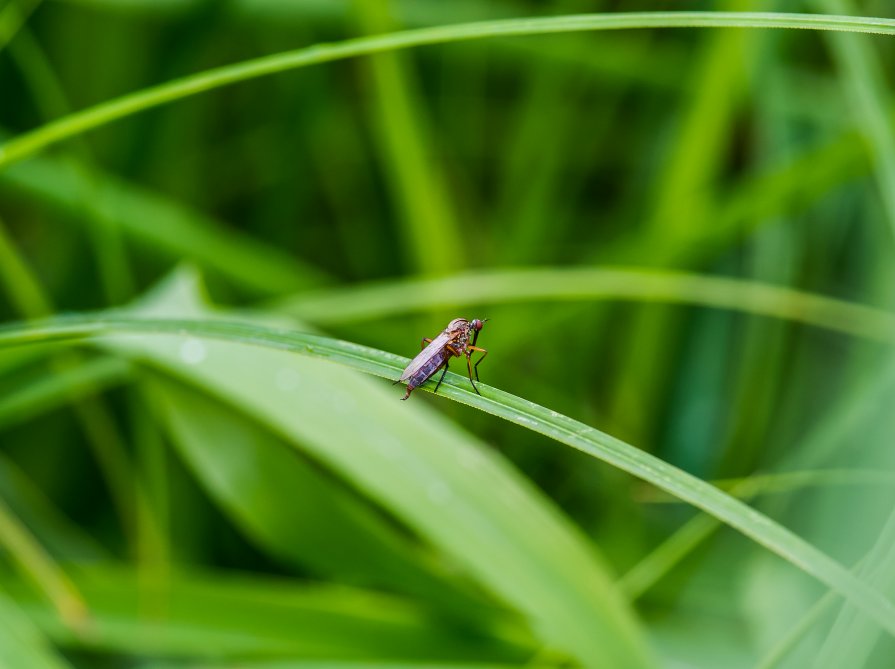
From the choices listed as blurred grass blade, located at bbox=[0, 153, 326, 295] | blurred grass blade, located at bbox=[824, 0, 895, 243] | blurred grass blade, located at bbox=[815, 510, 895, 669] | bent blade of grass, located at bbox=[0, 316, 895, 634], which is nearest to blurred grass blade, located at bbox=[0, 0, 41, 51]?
blurred grass blade, located at bbox=[0, 153, 326, 295]

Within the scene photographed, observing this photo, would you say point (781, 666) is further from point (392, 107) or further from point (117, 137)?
point (117, 137)

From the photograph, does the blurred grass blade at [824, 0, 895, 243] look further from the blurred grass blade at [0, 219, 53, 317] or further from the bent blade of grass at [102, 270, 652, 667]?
the blurred grass blade at [0, 219, 53, 317]

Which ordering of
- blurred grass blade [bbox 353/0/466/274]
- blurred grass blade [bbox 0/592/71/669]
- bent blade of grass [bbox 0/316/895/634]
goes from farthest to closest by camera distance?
blurred grass blade [bbox 353/0/466/274] → blurred grass blade [bbox 0/592/71/669] → bent blade of grass [bbox 0/316/895/634]

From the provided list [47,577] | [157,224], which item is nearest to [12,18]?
[157,224]

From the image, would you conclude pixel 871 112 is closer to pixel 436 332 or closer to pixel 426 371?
pixel 426 371

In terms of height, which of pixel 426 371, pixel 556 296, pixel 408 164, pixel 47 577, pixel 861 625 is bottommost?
pixel 861 625

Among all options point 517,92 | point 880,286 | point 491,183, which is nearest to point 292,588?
point 880,286
